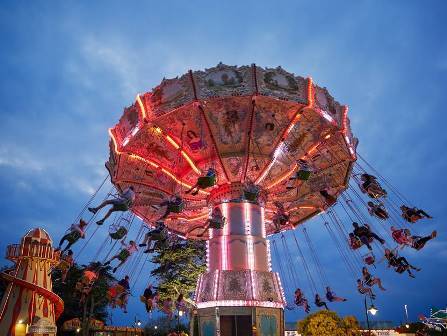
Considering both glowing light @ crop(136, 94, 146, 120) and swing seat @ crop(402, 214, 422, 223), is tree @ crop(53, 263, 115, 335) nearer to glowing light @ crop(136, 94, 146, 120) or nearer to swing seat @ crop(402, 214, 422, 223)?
glowing light @ crop(136, 94, 146, 120)

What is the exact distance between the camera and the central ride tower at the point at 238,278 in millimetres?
14609

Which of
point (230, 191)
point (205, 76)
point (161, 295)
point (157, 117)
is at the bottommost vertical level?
point (161, 295)

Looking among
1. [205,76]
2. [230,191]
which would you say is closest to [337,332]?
[230,191]

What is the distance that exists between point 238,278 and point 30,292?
948 centimetres

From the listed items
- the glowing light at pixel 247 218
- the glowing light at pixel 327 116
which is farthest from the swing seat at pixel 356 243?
the glowing light at pixel 327 116

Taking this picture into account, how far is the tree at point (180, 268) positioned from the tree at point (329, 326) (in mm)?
7221

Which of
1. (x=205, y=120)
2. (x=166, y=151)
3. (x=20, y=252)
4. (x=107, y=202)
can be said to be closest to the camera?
(x=107, y=202)

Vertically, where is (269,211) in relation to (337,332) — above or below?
above

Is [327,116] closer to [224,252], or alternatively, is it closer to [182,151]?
[182,151]

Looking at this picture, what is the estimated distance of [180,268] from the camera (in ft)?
80.8

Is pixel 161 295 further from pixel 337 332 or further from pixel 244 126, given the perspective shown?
pixel 244 126

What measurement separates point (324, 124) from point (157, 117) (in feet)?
21.1

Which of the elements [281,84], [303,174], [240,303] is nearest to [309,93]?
[281,84]

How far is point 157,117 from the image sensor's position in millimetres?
14297
